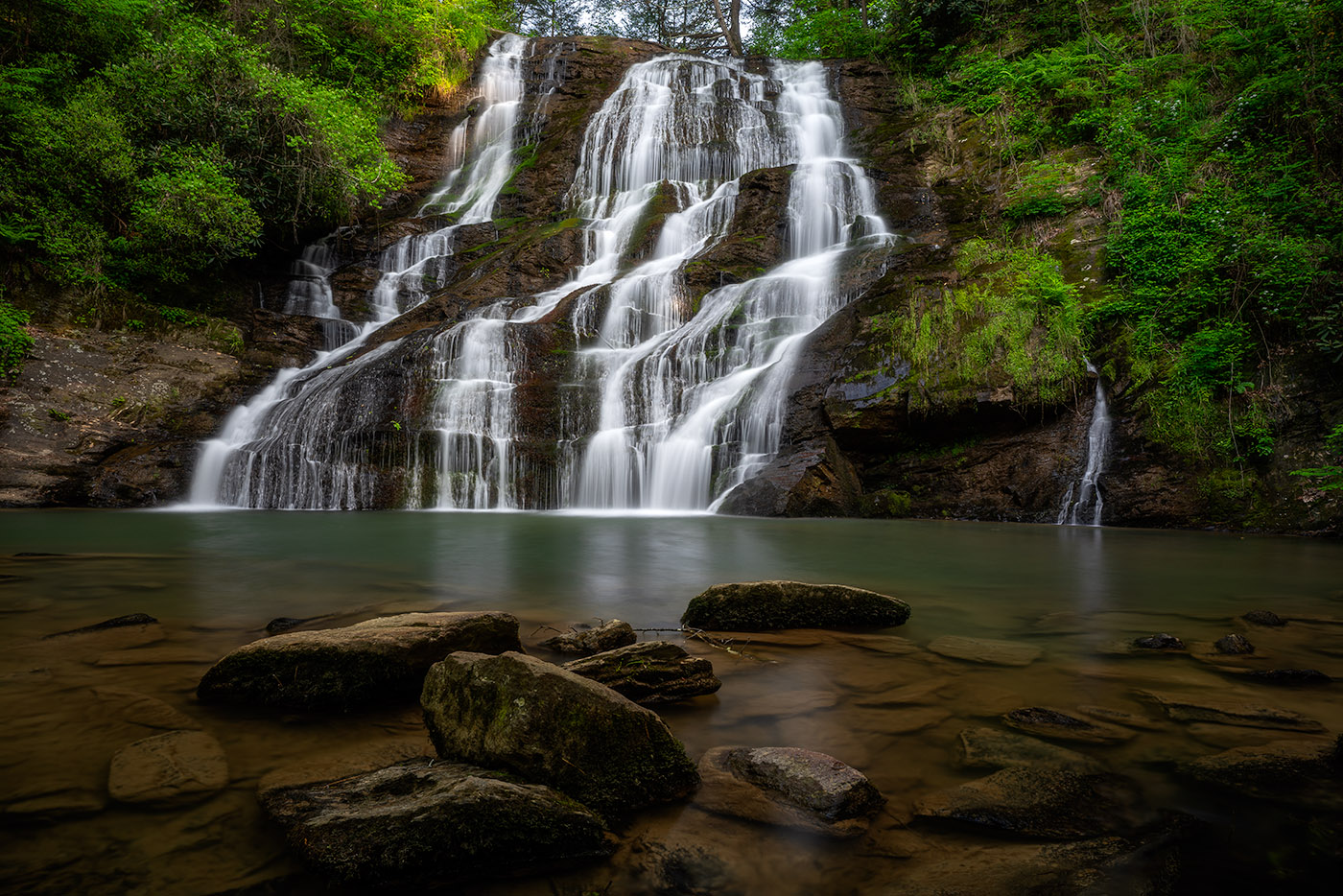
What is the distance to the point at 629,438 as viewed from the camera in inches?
461

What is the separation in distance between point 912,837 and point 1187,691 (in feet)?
5.34

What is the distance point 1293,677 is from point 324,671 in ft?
11.9

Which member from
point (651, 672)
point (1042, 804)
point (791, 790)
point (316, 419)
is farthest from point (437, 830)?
point (316, 419)

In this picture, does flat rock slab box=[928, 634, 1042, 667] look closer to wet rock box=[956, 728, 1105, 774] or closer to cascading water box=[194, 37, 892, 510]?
wet rock box=[956, 728, 1105, 774]

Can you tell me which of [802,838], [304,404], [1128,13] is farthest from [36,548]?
[1128,13]

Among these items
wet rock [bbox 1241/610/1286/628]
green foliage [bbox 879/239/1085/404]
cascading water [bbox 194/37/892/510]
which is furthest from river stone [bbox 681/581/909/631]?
green foliage [bbox 879/239/1085/404]

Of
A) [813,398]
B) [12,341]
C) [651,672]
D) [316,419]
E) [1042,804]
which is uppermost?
[12,341]

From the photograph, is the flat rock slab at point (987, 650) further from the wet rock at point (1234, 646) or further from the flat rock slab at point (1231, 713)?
the wet rock at point (1234, 646)

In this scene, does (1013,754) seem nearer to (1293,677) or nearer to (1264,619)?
(1293,677)

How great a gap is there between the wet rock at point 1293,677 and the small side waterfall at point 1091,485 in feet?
23.3

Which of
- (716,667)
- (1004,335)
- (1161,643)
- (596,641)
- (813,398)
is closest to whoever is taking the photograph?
(716,667)

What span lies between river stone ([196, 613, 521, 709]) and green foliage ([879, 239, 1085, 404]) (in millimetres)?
9135

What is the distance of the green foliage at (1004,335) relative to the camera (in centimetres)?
951

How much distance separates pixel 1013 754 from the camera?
1930 millimetres
